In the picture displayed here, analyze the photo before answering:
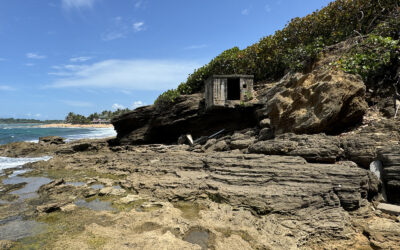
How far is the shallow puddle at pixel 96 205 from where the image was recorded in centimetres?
605

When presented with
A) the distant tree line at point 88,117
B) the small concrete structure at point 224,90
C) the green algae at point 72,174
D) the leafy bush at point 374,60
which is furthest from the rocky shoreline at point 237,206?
the distant tree line at point 88,117

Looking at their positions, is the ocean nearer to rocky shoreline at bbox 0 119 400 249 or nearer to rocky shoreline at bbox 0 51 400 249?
rocky shoreline at bbox 0 51 400 249

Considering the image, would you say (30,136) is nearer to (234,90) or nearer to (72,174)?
(72,174)

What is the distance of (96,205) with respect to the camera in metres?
6.33

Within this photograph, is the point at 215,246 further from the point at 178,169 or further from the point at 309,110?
the point at 309,110

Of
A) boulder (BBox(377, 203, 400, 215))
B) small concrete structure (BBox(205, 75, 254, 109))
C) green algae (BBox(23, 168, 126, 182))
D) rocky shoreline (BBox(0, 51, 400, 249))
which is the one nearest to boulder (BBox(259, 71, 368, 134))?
rocky shoreline (BBox(0, 51, 400, 249))

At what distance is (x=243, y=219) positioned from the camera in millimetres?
4895

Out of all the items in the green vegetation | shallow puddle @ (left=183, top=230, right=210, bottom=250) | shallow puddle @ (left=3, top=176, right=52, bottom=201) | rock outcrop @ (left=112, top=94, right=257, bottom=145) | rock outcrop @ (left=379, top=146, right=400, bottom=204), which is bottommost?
shallow puddle @ (left=3, top=176, right=52, bottom=201)

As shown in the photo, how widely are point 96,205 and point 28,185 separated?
16.3 ft

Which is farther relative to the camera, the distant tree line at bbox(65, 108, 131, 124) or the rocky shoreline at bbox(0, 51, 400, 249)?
the distant tree line at bbox(65, 108, 131, 124)

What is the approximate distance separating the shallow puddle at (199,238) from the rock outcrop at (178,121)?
10892 mm

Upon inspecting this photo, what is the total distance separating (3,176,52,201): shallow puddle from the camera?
25.2 ft

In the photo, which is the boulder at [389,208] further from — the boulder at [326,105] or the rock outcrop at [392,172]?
the boulder at [326,105]

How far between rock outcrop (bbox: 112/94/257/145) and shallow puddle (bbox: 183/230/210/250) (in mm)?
10892
